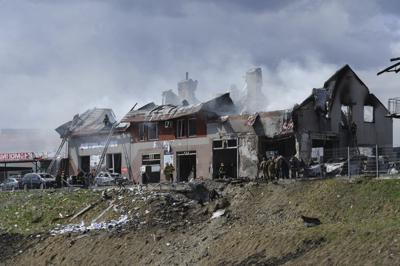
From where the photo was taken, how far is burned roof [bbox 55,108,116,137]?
6850cm

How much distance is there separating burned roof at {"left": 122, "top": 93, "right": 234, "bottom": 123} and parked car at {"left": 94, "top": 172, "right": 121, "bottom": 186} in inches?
233

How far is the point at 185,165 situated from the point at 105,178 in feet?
23.7

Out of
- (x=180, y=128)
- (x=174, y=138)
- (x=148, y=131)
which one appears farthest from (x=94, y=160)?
(x=180, y=128)

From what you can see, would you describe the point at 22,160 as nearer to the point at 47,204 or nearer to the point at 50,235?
the point at 47,204

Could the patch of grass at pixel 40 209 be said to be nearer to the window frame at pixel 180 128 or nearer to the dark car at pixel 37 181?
the dark car at pixel 37 181

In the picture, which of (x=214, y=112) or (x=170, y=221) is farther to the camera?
(x=214, y=112)

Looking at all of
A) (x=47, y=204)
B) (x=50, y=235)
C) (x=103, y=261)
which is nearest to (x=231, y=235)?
(x=103, y=261)

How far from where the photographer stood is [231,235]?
2900cm

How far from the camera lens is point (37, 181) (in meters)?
61.3

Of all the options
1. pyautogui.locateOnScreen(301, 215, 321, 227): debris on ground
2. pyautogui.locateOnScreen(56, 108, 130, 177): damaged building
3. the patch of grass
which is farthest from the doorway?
pyautogui.locateOnScreen(301, 215, 321, 227): debris on ground

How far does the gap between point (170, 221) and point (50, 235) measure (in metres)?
7.57

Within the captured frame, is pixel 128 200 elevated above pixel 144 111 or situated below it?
below

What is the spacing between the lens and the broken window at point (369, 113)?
60.7 m

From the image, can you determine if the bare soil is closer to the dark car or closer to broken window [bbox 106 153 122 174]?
the dark car
